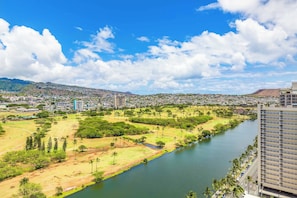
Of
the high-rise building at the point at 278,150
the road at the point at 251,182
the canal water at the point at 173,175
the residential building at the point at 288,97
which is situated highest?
the residential building at the point at 288,97

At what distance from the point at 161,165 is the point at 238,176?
17.8m

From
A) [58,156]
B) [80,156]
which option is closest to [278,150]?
[80,156]

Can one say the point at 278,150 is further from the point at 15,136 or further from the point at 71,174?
the point at 15,136

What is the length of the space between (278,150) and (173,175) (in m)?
20.9

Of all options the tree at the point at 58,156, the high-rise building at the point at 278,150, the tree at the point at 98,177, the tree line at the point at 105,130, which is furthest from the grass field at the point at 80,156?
the high-rise building at the point at 278,150

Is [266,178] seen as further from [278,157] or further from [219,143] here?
[219,143]

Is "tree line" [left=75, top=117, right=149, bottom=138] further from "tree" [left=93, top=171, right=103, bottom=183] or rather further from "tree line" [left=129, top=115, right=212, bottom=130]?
"tree" [left=93, top=171, right=103, bottom=183]

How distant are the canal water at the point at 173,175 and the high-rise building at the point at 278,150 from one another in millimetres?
10383

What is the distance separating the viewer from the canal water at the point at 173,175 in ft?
125

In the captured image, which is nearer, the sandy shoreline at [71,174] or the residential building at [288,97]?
the sandy shoreline at [71,174]

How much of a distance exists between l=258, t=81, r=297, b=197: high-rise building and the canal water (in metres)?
10.4

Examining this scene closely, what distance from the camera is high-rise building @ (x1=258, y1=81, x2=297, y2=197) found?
3175 cm

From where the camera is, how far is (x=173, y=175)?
151 ft

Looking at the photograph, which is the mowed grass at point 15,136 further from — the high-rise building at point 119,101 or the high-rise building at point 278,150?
the high-rise building at point 119,101
